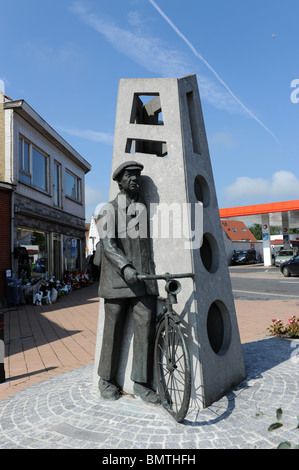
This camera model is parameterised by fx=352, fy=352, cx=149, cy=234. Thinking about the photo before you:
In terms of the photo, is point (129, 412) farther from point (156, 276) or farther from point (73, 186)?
point (73, 186)

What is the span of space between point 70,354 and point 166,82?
4.30 meters

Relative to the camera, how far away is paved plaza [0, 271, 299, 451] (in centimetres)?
257

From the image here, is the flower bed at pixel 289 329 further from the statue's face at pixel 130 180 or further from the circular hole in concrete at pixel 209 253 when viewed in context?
the statue's face at pixel 130 180

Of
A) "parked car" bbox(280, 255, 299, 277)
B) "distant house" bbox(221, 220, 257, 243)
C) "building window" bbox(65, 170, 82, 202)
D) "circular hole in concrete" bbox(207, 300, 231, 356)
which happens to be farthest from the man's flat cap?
"distant house" bbox(221, 220, 257, 243)

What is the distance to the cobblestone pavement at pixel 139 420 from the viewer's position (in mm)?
2553

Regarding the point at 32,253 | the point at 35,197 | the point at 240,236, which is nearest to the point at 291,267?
the point at 32,253

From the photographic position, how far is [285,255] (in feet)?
95.7

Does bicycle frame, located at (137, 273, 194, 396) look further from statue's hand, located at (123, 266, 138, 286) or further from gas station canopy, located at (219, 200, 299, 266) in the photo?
gas station canopy, located at (219, 200, 299, 266)

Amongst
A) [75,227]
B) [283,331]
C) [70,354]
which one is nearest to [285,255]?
[75,227]

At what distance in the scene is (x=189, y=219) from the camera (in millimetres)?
3371

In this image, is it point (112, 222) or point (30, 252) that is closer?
point (112, 222)

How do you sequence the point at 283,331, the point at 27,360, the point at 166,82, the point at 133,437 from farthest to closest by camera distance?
the point at 283,331, the point at 27,360, the point at 166,82, the point at 133,437

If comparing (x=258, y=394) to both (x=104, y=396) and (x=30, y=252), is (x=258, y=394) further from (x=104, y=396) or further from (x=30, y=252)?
(x=30, y=252)

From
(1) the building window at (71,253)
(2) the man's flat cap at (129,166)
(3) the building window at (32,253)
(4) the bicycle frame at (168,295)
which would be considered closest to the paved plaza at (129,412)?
(4) the bicycle frame at (168,295)
